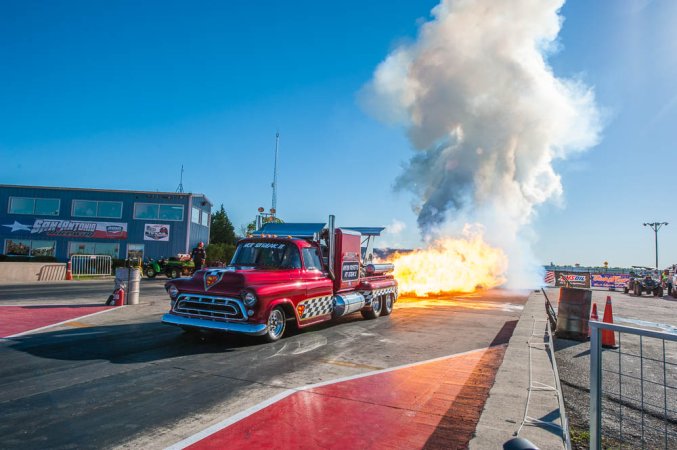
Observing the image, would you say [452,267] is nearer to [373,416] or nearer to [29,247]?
[373,416]

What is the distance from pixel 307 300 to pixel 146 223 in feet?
99.0

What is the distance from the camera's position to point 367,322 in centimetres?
1055

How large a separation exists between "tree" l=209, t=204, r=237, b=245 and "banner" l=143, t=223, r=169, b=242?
3597 cm

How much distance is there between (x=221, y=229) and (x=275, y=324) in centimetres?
6931

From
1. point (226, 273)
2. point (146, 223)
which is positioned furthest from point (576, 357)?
point (146, 223)

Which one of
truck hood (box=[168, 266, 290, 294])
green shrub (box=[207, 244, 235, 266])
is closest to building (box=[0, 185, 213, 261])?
green shrub (box=[207, 244, 235, 266])

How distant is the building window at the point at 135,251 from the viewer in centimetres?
3392

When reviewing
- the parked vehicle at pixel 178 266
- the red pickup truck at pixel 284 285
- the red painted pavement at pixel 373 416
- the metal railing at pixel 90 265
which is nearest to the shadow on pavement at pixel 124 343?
the red pickup truck at pixel 284 285

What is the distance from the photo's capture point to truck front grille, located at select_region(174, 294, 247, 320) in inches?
277

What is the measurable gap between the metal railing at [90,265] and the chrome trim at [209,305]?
22.7 meters

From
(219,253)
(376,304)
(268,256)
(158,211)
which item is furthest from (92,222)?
(268,256)

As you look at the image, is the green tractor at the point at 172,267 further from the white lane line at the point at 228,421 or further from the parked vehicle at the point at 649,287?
the parked vehicle at the point at 649,287

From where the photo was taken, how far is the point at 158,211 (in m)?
34.5

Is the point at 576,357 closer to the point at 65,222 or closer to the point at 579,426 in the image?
the point at 579,426
